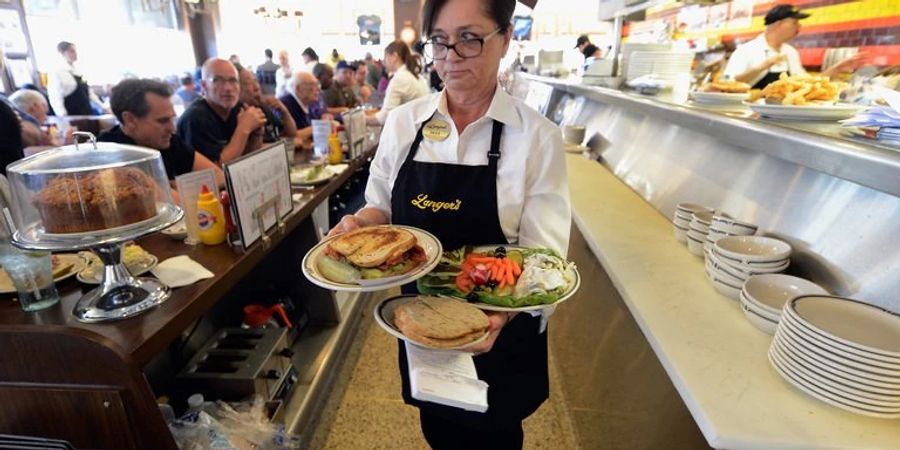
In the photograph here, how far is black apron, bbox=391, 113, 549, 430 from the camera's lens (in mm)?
1267

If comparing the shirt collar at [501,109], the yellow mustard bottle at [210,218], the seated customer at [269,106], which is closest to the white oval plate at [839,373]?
the shirt collar at [501,109]

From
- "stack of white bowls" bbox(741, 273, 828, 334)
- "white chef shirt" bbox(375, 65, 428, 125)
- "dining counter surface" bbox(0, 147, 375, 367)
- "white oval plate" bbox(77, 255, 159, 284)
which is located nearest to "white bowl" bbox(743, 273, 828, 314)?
"stack of white bowls" bbox(741, 273, 828, 334)

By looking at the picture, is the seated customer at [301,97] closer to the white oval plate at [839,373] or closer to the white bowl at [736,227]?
the white bowl at [736,227]

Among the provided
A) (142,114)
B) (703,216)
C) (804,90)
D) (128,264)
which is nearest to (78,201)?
(128,264)

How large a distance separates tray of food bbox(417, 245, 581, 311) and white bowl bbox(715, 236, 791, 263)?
508mm

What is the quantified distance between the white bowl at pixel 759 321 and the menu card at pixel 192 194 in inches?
63.7

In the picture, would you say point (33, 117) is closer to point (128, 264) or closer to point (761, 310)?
point (128, 264)

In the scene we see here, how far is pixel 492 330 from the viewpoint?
3.32 ft

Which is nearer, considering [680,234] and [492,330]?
[492,330]

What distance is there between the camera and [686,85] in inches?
114

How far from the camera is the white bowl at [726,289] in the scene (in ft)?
4.19

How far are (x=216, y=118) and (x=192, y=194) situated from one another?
6.25ft

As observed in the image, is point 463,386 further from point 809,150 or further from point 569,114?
point 569,114

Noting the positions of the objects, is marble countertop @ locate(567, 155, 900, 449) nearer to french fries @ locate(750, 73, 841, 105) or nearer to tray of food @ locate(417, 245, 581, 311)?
tray of food @ locate(417, 245, 581, 311)
